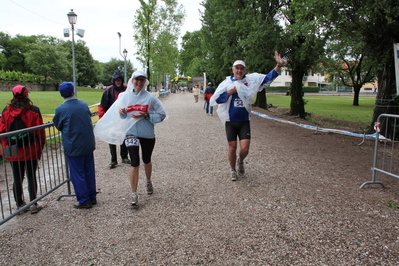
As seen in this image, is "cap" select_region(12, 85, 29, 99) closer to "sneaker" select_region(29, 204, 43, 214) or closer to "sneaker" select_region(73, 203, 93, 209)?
"sneaker" select_region(29, 204, 43, 214)

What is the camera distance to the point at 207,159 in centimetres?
755

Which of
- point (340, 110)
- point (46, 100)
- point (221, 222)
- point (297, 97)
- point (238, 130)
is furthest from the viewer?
point (46, 100)

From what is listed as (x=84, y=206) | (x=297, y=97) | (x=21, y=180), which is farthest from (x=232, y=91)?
(x=297, y=97)

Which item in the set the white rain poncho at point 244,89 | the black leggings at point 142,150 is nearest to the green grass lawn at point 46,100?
the black leggings at point 142,150

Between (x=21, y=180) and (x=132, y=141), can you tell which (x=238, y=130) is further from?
(x=21, y=180)

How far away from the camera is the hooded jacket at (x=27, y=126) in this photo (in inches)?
169

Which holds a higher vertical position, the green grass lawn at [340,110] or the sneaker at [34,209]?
the sneaker at [34,209]

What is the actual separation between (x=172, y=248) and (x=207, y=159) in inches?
167

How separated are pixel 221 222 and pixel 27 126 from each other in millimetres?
2934

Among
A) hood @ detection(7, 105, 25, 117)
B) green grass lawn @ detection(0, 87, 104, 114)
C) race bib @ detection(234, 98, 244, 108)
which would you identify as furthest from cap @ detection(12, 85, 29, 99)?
green grass lawn @ detection(0, 87, 104, 114)

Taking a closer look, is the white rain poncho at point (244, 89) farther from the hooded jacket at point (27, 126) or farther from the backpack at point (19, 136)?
the backpack at point (19, 136)

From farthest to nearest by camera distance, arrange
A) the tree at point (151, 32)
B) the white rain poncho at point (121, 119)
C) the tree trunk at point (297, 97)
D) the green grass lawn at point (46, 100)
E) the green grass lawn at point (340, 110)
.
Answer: the tree at point (151, 32) < the green grass lawn at point (340, 110) < the green grass lawn at point (46, 100) < the tree trunk at point (297, 97) < the white rain poncho at point (121, 119)

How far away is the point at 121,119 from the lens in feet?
15.5

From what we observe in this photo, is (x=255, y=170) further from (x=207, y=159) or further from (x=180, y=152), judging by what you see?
(x=180, y=152)
